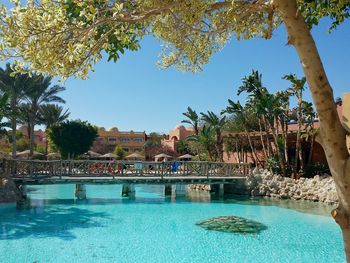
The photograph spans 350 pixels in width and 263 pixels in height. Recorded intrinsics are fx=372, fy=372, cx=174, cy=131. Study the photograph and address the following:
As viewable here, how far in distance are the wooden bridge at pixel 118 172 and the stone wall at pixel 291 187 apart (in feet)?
4.72

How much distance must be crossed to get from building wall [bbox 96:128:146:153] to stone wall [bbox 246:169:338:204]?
42711 mm

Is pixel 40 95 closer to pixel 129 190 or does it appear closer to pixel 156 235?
pixel 129 190

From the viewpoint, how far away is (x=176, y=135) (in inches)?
2391

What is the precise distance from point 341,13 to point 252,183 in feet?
73.8

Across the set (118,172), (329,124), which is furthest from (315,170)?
(329,124)

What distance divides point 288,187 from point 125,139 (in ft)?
156

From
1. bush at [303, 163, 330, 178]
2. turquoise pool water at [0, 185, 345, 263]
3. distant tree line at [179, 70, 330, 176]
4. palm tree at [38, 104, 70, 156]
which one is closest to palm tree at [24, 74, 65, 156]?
palm tree at [38, 104, 70, 156]

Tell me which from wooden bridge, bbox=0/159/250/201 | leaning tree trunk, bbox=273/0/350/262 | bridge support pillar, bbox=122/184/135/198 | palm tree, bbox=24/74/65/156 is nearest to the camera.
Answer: leaning tree trunk, bbox=273/0/350/262

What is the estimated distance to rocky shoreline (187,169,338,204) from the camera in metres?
22.7

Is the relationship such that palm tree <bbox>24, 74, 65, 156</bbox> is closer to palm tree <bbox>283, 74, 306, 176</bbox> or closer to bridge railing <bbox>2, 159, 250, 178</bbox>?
bridge railing <bbox>2, 159, 250, 178</bbox>

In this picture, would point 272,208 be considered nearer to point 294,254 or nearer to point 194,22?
point 294,254

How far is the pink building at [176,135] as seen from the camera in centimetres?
5812

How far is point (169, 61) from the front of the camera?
581 cm

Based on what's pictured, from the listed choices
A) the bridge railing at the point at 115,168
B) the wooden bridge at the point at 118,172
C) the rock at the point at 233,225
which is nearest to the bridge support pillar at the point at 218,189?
the wooden bridge at the point at 118,172
